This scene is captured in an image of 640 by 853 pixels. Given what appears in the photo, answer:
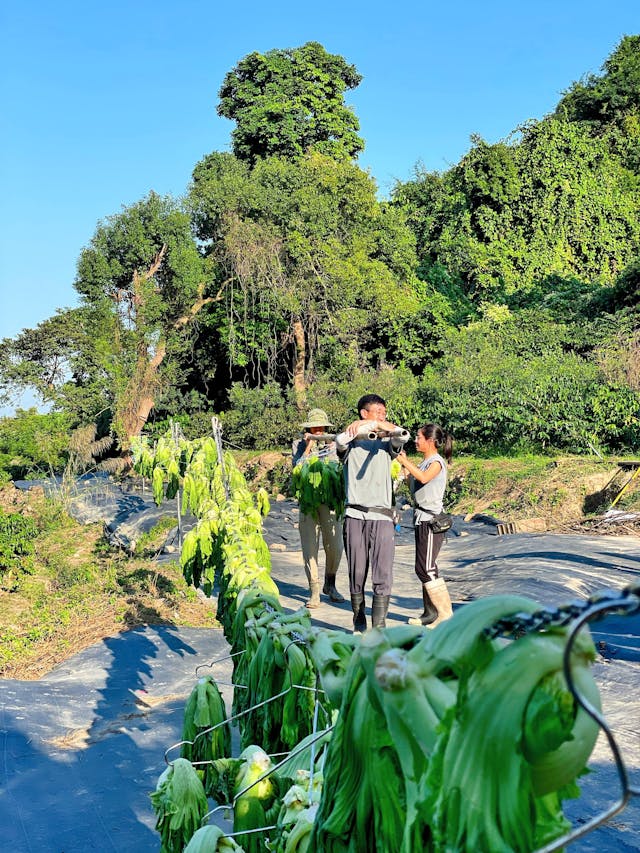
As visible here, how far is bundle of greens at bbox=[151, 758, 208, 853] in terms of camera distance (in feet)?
7.42

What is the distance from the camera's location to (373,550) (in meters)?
5.63

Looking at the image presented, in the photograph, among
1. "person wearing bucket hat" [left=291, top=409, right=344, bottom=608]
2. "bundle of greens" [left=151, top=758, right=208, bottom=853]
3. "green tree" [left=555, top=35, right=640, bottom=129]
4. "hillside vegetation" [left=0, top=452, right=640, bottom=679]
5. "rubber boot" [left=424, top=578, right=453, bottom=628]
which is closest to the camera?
"bundle of greens" [left=151, top=758, right=208, bottom=853]

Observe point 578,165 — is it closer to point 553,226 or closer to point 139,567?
point 553,226

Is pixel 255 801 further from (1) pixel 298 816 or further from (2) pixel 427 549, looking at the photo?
(2) pixel 427 549

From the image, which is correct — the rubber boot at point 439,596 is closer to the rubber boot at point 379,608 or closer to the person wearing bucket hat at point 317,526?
the rubber boot at point 379,608

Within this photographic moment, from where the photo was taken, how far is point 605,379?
1538cm

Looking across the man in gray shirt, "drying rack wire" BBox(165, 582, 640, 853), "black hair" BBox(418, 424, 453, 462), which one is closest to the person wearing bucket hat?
"black hair" BBox(418, 424, 453, 462)

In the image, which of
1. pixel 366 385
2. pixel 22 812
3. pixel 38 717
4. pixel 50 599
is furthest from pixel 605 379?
pixel 22 812

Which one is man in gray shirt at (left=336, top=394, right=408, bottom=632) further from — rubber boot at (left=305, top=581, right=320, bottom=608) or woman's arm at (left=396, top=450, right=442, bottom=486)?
rubber boot at (left=305, top=581, right=320, bottom=608)

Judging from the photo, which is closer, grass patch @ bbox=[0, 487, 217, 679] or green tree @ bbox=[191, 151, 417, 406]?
grass patch @ bbox=[0, 487, 217, 679]

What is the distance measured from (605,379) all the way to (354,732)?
15101 mm

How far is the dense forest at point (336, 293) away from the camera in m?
21.1

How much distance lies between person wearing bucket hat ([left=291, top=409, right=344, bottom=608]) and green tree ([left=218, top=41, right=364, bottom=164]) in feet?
73.6

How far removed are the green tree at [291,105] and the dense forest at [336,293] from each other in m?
3.16
